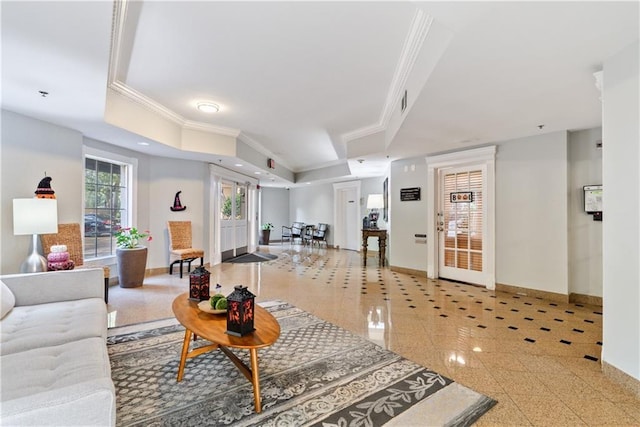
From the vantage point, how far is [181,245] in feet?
18.9

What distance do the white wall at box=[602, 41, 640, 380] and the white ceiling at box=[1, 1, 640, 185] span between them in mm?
250

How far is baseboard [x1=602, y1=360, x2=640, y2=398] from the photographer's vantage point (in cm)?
195

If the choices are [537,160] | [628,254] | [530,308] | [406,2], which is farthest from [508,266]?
[406,2]

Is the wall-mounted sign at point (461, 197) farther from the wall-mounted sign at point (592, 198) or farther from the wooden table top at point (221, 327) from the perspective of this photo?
the wooden table top at point (221, 327)

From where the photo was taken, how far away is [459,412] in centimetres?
175

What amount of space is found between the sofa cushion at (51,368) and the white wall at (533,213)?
4.98 meters

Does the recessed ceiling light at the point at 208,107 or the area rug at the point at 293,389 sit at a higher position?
the recessed ceiling light at the point at 208,107

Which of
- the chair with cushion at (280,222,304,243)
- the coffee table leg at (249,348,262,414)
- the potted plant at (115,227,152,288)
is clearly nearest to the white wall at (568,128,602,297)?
the coffee table leg at (249,348,262,414)

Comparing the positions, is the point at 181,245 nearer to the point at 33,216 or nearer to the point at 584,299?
the point at 33,216

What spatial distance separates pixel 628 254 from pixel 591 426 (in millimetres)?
1135

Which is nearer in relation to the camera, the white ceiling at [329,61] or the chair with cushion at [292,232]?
the white ceiling at [329,61]

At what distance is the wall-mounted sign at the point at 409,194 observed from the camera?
5621 mm

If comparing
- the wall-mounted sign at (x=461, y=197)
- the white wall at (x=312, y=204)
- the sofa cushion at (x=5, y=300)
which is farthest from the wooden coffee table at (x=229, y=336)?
the white wall at (x=312, y=204)

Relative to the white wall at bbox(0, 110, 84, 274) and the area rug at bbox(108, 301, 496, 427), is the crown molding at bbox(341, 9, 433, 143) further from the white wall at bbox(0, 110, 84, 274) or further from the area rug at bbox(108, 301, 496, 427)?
the white wall at bbox(0, 110, 84, 274)
